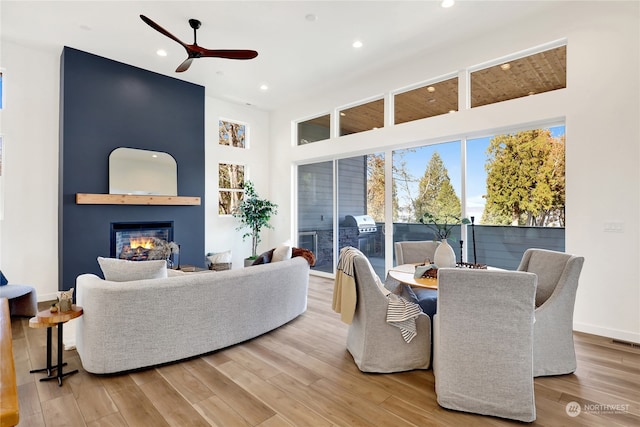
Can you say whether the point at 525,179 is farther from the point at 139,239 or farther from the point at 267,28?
the point at 139,239

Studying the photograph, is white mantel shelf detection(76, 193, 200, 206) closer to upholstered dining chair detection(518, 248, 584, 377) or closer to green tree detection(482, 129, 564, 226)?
green tree detection(482, 129, 564, 226)

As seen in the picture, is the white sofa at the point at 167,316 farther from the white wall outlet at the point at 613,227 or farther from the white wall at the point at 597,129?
the white wall outlet at the point at 613,227

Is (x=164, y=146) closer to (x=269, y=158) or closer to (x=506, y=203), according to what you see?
(x=269, y=158)

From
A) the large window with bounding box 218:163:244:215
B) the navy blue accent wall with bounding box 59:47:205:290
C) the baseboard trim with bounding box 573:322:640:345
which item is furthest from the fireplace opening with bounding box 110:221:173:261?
the baseboard trim with bounding box 573:322:640:345

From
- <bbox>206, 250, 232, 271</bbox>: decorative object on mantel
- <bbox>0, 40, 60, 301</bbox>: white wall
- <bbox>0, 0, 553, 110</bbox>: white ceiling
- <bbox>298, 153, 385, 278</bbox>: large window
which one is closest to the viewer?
<bbox>0, 0, 553, 110</bbox>: white ceiling

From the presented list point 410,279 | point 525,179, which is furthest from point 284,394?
point 525,179

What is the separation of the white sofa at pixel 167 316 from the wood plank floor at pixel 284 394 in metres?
0.14

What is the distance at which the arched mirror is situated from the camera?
16.2ft

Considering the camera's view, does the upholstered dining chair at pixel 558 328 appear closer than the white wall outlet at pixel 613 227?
Yes

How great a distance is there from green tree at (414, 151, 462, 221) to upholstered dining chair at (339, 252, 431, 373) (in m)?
2.42

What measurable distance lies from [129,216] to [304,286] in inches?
128

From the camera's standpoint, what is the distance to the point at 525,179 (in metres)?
3.96

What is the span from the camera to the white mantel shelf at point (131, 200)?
457 cm

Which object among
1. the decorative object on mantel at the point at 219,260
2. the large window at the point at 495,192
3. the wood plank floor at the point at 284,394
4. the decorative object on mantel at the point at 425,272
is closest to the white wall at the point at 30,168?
the wood plank floor at the point at 284,394
